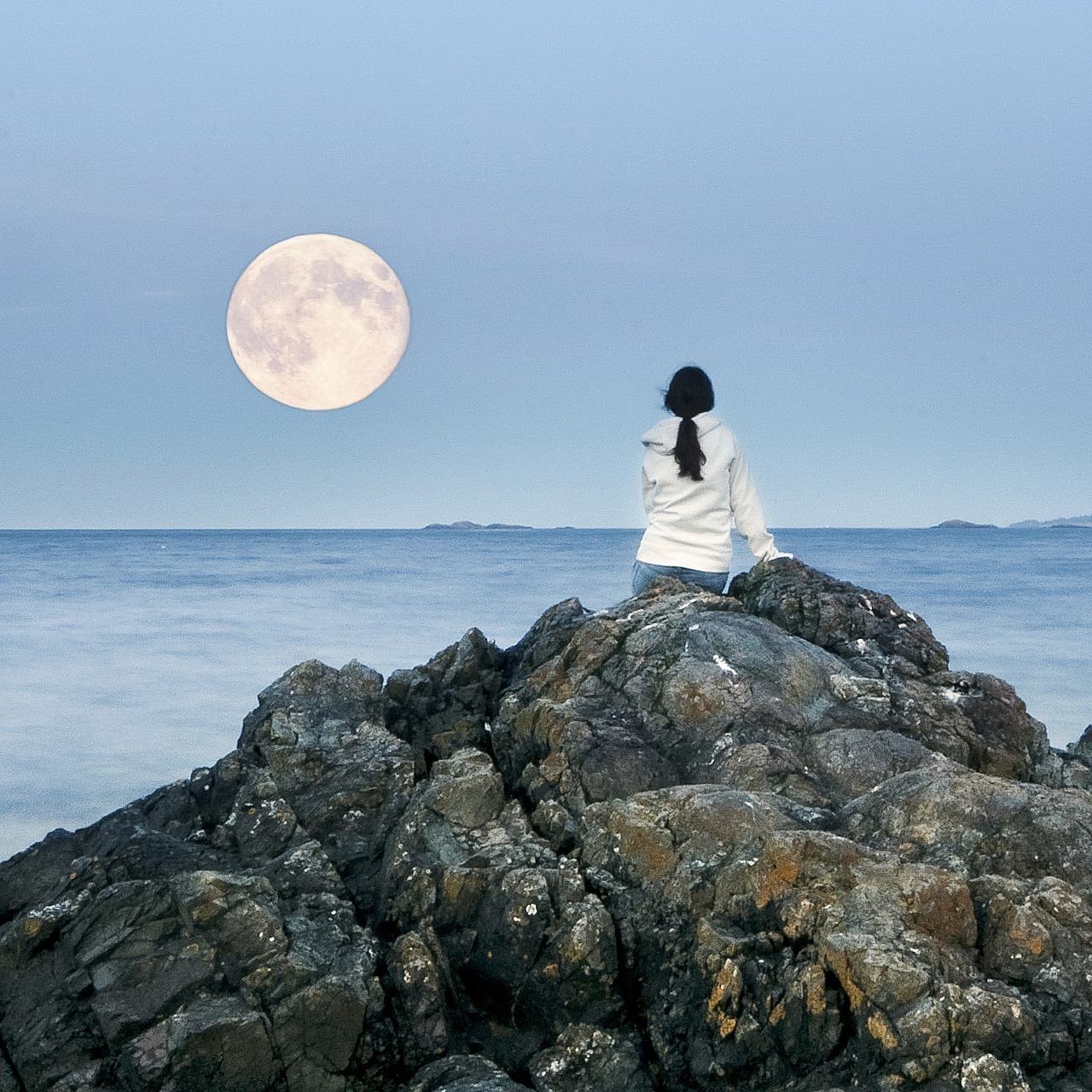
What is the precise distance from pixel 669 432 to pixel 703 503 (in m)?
0.67

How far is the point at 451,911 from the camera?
226 inches

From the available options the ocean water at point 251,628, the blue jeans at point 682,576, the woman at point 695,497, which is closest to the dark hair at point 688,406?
the woman at point 695,497

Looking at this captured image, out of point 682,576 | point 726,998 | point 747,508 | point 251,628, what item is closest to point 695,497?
point 747,508

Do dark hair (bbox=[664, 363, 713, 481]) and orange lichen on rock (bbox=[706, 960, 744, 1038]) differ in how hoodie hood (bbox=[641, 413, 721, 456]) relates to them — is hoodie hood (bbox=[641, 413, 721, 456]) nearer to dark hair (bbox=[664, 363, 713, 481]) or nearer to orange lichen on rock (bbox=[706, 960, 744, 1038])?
dark hair (bbox=[664, 363, 713, 481])

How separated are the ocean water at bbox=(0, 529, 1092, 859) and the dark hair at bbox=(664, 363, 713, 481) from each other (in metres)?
13.4

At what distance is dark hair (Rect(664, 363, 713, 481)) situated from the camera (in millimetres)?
8789

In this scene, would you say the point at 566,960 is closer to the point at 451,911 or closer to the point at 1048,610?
the point at 451,911

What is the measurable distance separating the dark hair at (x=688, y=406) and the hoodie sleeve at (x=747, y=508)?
37cm

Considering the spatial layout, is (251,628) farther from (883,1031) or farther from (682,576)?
(883,1031)

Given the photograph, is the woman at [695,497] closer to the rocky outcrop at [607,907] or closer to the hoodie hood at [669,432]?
the hoodie hood at [669,432]

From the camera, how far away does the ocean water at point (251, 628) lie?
21703 millimetres

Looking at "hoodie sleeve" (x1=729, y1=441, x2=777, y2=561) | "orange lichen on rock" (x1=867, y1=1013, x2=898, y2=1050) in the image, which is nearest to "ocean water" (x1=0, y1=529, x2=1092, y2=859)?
"hoodie sleeve" (x1=729, y1=441, x2=777, y2=561)

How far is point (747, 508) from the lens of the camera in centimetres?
927

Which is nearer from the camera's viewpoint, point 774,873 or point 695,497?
point 774,873
